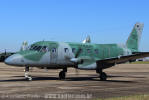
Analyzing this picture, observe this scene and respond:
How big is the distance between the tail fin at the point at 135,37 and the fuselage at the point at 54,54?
5.07 meters

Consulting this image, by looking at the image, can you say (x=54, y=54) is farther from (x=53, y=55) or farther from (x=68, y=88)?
(x=68, y=88)

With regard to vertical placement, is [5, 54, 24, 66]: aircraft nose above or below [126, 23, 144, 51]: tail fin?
below

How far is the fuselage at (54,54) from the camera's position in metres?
22.8

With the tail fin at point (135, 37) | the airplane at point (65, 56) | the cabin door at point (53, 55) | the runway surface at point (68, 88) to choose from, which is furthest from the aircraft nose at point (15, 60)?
the tail fin at point (135, 37)

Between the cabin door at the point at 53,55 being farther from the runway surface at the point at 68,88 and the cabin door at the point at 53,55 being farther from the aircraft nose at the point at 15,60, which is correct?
the aircraft nose at the point at 15,60

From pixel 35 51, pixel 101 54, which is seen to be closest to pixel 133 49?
pixel 101 54

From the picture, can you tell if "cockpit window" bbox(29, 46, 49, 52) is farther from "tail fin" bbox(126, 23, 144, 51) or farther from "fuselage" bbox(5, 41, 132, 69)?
"tail fin" bbox(126, 23, 144, 51)

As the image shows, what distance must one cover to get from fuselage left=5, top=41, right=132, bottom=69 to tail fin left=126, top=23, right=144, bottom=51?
5.07 m

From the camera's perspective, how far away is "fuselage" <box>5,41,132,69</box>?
22781 mm

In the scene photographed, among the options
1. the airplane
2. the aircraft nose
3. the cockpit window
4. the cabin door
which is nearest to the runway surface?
the airplane

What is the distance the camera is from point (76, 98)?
519 inches

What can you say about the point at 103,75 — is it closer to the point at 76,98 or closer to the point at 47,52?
the point at 47,52

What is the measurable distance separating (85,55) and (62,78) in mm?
3549

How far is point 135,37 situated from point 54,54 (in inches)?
503
